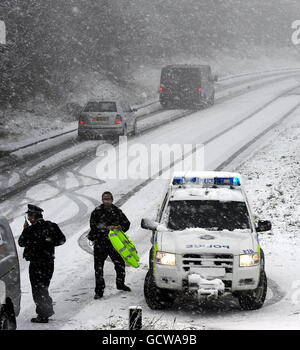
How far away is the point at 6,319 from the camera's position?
7.32 meters

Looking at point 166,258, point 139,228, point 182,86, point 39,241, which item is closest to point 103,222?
point 39,241

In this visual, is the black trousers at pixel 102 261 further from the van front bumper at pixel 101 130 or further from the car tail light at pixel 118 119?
the car tail light at pixel 118 119

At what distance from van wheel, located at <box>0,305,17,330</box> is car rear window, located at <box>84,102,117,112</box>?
58.3 feet

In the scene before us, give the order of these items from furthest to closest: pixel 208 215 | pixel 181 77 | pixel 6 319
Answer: pixel 181 77 → pixel 208 215 → pixel 6 319

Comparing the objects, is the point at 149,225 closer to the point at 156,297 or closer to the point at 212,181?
the point at 156,297

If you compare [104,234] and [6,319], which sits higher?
[104,234]

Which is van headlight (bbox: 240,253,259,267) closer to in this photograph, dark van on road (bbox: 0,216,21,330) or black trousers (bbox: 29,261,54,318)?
black trousers (bbox: 29,261,54,318)

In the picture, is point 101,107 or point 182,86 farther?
point 182,86

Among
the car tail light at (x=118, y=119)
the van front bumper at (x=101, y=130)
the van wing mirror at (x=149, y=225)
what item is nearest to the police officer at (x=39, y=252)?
the van wing mirror at (x=149, y=225)

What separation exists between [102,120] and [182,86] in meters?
11.5

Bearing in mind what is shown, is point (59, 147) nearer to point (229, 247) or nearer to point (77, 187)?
point (77, 187)

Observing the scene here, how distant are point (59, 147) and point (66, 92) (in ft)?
36.7

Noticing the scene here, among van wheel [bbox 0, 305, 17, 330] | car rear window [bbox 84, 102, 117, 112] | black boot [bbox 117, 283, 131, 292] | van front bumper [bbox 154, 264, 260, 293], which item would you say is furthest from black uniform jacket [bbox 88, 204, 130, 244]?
car rear window [bbox 84, 102, 117, 112]

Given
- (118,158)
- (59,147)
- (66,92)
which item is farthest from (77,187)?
(66,92)
